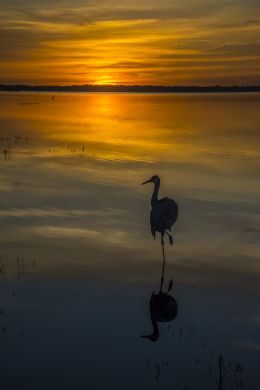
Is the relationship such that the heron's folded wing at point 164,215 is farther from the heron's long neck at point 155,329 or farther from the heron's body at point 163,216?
the heron's long neck at point 155,329

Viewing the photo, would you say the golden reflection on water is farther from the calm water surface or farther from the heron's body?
the heron's body

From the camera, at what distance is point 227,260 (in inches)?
Answer: 543

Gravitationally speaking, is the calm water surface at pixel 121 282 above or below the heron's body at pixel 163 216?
below

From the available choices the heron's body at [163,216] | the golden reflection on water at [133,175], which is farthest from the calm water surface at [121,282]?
the heron's body at [163,216]

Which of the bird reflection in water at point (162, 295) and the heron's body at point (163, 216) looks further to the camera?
the heron's body at point (163, 216)

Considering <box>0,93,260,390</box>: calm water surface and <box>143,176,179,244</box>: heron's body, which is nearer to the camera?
<box>0,93,260,390</box>: calm water surface

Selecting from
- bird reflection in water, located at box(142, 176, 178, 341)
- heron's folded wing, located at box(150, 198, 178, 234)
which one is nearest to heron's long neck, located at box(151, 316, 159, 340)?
bird reflection in water, located at box(142, 176, 178, 341)

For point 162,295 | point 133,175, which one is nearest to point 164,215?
point 162,295

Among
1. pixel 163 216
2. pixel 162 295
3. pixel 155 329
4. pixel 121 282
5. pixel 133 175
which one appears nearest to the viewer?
pixel 155 329

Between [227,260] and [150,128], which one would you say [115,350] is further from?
[150,128]

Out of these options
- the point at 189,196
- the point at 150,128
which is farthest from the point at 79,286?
the point at 150,128

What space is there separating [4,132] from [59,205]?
30.3m

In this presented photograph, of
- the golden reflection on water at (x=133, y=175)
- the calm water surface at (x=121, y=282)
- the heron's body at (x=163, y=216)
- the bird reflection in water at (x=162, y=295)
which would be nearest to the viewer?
the calm water surface at (x=121, y=282)

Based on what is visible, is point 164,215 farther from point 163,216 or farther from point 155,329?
point 155,329
